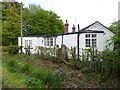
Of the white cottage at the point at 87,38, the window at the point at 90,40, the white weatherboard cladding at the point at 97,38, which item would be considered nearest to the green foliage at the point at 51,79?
the white cottage at the point at 87,38

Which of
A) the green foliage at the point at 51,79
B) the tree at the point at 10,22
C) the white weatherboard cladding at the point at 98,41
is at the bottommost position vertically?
the green foliage at the point at 51,79

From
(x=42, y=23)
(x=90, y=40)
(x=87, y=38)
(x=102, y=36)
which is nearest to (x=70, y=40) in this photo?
(x=87, y=38)

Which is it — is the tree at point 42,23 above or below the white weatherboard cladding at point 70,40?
above

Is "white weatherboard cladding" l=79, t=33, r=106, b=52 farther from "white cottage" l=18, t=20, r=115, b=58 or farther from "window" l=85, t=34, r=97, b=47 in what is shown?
"window" l=85, t=34, r=97, b=47

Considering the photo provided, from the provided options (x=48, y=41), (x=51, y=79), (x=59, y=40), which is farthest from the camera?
(x=48, y=41)

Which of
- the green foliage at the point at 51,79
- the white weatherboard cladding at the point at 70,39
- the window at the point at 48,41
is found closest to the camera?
the green foliage at the point at 51,79

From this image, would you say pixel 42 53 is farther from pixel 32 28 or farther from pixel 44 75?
pixel 32 28

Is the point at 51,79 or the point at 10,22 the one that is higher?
the point at 10,22

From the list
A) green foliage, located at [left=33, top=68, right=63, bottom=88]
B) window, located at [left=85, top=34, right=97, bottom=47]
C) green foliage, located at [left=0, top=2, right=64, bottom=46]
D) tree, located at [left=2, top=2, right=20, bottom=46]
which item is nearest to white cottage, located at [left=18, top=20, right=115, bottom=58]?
window, located at [left=85, top=34, right=97, bottom=47]

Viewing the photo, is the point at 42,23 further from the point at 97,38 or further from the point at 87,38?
the point at 97,38

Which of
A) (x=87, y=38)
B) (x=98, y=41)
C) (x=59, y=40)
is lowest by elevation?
(x=98, y=41)

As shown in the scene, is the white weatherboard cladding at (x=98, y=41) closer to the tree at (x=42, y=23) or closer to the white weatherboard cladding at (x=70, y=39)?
the white weatherboard cladding at (x=70, y=39)

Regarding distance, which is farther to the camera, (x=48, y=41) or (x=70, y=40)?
(x=48, y=41)

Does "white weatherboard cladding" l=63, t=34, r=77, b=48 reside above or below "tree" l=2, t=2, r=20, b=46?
below
